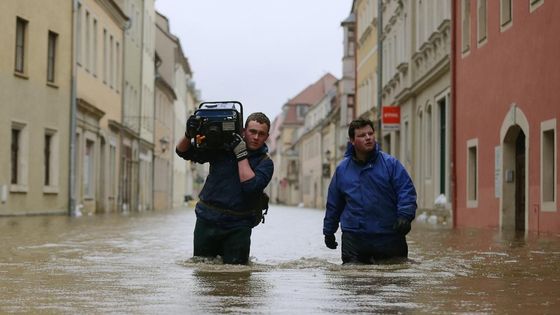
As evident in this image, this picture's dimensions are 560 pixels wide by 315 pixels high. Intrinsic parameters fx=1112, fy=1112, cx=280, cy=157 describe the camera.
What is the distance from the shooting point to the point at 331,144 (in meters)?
87.9

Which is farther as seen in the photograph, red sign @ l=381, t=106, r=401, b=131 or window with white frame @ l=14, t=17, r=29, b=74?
red sign @ l=381, t=106, r=401, b=131

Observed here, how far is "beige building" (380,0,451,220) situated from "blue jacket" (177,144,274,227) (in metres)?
→ 19.3

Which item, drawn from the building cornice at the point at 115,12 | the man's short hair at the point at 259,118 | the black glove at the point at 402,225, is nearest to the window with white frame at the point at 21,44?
the building cornice at the point at 115,12

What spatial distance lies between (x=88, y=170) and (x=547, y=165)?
24.6 metres

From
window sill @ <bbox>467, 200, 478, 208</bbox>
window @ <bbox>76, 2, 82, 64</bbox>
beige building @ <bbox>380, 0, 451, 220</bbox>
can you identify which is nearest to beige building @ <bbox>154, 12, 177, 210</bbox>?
window @ <bbox>76, 2, 82, 64</bbox>

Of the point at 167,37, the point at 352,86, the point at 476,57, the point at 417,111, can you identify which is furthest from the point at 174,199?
the point at 476,57

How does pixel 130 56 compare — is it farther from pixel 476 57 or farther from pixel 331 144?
pixel 331 144

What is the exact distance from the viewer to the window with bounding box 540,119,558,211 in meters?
18.7

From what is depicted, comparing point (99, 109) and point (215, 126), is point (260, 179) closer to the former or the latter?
point (215, 126)

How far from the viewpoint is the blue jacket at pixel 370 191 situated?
9391mm

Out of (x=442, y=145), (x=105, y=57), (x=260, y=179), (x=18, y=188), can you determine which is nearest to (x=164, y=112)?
(x=105, y=57)

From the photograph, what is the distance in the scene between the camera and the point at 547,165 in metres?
18.8

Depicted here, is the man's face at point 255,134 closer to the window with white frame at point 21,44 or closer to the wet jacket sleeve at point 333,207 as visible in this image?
the wet jacket sleeve at point 333,207

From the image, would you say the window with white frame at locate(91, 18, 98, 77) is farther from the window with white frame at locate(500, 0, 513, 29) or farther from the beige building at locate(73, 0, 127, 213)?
the window with white frame at locate(500, 0, 513, 29)
